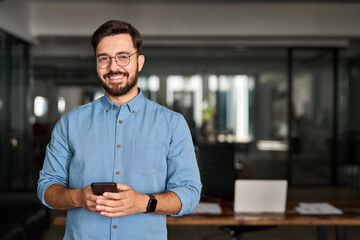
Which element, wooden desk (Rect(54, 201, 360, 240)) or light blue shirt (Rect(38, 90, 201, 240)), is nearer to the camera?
light blue shirt (Rect(38, 90, 201, 240))

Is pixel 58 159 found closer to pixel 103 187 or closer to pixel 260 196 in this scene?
pixel 103 187

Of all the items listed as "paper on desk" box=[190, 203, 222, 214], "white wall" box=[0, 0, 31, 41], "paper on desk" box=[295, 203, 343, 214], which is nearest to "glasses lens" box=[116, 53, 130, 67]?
"paper on desk" box=[190, 203, 222, 214]

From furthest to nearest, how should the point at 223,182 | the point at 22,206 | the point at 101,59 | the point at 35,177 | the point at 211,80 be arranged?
the point at 211,80 < the point at 35,177 < the point at 22,206 < the point at 223,182 < the point at 101,59

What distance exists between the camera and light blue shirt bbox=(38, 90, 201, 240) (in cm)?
149

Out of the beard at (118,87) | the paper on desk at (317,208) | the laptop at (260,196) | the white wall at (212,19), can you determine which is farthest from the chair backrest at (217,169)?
the white wall at (212,19)

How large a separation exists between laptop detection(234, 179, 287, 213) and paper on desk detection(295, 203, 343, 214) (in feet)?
0.59

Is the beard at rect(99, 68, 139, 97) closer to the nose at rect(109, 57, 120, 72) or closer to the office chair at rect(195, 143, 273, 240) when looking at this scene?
the nose at rect(109, 57, 120, 72)

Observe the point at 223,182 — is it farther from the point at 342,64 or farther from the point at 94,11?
the point at 342,64

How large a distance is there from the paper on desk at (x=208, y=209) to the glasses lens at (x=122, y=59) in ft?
5.08

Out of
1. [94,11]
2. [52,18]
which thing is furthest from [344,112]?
[52,18]

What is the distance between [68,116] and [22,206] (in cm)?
312

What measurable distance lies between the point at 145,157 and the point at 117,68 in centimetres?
36

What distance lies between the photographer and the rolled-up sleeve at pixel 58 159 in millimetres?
1513

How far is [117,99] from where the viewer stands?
1.56 metres
